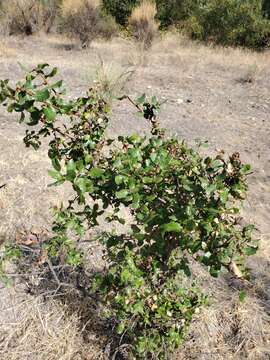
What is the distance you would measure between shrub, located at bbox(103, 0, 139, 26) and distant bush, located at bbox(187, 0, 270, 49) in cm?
274

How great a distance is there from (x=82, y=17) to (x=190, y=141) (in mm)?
7605

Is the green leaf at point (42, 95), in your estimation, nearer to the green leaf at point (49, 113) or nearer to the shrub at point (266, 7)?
the green leaf at point (49, 113)

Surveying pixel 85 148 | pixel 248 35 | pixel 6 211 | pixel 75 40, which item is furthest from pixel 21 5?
pixel 85 148

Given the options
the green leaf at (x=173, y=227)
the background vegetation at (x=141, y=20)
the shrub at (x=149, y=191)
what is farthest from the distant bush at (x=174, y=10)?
the green leaf at (x=173, y=227)

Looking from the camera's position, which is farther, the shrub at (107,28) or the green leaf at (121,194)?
the shrub at (107,28)

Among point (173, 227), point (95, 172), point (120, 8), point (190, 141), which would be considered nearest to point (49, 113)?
point (95, 172)

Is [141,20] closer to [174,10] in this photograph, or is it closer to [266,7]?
[174,10]

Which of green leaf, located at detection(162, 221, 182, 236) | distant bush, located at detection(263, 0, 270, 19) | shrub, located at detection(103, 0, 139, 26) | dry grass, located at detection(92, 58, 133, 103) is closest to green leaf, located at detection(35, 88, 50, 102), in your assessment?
green leaf, located at detection(162, 221, 182, 236)

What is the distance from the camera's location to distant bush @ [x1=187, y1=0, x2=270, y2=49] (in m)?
12.5

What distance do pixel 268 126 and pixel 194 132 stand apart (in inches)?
41.3

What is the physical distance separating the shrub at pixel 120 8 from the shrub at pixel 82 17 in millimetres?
3916

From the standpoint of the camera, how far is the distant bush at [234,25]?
1249cm

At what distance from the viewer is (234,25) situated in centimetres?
1281

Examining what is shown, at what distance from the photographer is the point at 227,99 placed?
20.8ft
